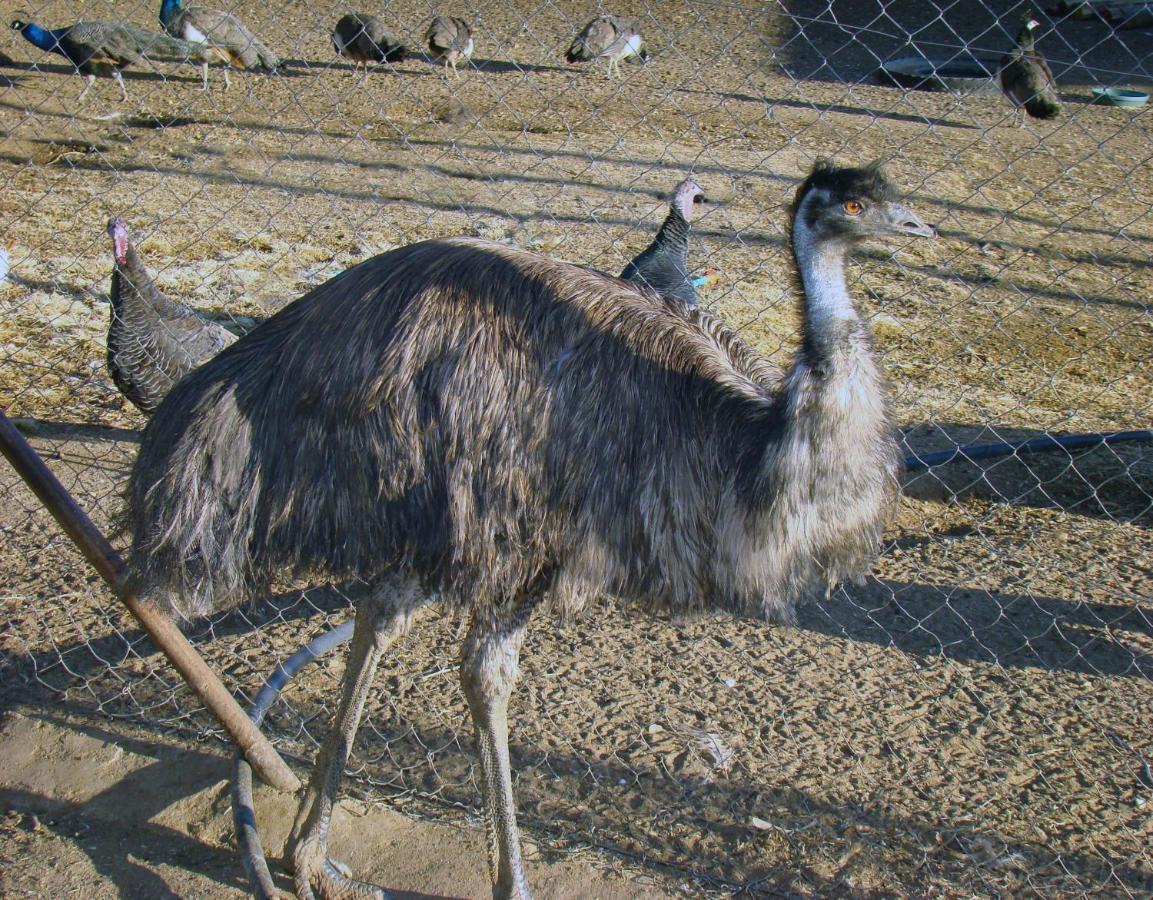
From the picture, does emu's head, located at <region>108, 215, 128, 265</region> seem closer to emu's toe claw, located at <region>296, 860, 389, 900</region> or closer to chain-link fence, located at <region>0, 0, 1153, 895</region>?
chain-link fence, located at <region>0, 0, 1153, 895</region>

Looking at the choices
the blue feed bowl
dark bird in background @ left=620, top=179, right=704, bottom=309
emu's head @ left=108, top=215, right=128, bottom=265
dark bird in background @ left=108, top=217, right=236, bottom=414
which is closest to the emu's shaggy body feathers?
dark bird in background @ left=108, top=217, right=236, bottom=414

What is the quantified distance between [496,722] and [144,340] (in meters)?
2.75

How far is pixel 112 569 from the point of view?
2723 millimetres

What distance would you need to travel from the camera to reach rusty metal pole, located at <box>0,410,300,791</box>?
8.91ft

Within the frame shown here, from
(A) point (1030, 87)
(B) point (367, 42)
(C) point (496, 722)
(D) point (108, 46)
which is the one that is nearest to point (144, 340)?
(C) point (496, 722)

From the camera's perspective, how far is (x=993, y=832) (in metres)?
2.99

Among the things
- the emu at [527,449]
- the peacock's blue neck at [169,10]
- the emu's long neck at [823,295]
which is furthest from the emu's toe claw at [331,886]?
the peacock's blue neck at [169,10]

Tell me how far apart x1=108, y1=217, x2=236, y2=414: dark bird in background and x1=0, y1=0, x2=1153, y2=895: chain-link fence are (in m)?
0.28

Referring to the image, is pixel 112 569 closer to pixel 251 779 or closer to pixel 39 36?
pixel 251 779

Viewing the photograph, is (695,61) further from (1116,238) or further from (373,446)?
(373,446)

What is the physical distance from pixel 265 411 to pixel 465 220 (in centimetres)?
495

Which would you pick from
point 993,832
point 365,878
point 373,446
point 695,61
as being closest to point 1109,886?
point 993,832

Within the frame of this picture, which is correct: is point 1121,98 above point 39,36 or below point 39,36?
above

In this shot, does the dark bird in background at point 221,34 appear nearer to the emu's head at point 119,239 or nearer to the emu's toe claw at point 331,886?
the emu's head at point 119,239
